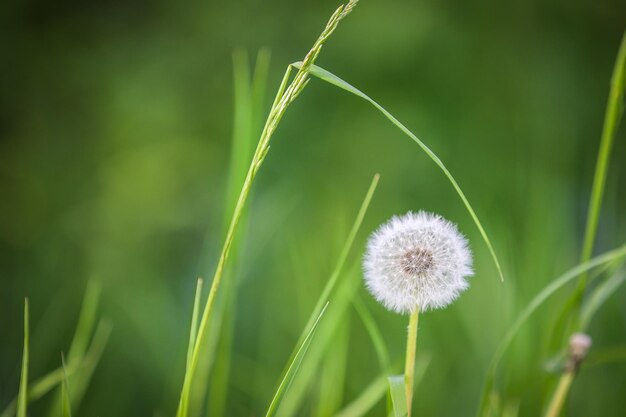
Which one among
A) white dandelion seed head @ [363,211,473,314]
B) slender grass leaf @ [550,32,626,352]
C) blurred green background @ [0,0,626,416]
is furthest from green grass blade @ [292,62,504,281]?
blurred green background @ [0,0,626,416]

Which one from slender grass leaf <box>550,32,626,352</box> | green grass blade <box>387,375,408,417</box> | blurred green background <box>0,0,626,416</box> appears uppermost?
blurred green background <box>0,0,626,416</box>

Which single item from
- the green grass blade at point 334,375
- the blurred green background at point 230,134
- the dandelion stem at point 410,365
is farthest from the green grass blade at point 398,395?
the blurred green background at point 230,134

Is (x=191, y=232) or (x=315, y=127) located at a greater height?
(x=315, y=127)

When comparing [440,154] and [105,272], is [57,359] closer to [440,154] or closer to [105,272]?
[105,272]

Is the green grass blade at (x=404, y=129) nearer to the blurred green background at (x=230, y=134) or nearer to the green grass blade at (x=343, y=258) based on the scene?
the green grass blade at (x=343, y=258)

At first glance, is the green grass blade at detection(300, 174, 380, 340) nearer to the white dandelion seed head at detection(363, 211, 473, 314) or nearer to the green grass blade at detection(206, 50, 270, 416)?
the white dandelion seed head at detection(363, 211, 473, 314)

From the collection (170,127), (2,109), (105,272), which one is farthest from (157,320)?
(2,109)
